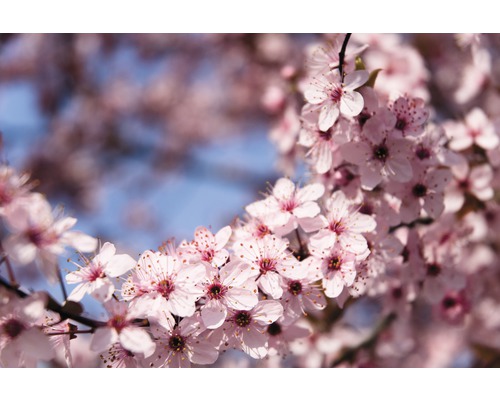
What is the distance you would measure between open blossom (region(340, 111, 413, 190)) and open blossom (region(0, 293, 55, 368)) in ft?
3.85

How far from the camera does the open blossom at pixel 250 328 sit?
1746 millimetres

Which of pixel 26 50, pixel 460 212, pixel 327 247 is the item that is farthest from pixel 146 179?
pixel 327 247

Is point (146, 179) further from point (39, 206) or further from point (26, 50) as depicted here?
point (39, 206)

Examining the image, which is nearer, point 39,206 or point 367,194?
point 39,206

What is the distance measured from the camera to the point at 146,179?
772cm

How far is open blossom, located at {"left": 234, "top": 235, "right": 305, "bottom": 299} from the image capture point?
176cm

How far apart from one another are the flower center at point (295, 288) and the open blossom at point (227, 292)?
0.43 ft

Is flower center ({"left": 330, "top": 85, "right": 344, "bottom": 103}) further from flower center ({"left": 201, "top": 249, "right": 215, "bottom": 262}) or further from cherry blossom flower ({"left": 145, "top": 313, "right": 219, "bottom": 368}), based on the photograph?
cherry blossom flower ({"left": 145, "top": 313, "right": 219, "bottom": 368})

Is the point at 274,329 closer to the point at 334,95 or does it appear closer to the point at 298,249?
the point at 298,249

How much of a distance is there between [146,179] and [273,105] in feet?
16.2

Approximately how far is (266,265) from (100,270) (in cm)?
52

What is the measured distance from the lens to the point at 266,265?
1.78m

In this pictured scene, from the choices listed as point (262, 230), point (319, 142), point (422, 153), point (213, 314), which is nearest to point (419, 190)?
point (422, 153)

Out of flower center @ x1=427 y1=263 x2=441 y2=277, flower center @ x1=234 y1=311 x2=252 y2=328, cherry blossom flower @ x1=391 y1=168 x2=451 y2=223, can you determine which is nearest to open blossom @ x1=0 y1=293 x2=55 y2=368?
flower center @ x1=234 y1=311 x2=252 y2=328
